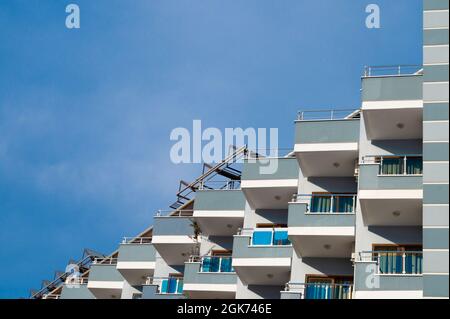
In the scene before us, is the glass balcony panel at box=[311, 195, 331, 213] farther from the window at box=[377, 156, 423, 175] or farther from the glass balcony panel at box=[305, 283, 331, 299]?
the glass balcony panel at box=[305, 283, 331, 299]

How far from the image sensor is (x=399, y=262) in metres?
34.0

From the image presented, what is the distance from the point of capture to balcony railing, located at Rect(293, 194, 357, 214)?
37.1 metres

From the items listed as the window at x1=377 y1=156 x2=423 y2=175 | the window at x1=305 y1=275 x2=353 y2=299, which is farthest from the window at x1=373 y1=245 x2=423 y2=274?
the window at x1=377 y1=156 x2=423 y2=175

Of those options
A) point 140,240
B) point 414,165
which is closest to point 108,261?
point 140,240

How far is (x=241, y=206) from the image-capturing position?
42312 millimetres

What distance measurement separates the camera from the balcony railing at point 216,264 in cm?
4097

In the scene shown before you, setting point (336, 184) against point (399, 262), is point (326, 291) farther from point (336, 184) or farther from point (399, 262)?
point (336, 184)

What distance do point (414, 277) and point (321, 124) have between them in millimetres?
9316

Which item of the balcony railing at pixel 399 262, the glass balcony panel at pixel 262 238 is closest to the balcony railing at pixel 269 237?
the glass balcony panel at pixel 262 238

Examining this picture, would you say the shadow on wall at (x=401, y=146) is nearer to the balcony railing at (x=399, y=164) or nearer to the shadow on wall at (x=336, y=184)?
the balcony railing at (x=399, y=164)

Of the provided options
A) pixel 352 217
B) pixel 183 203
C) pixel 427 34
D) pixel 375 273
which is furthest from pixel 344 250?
pixel 183 203

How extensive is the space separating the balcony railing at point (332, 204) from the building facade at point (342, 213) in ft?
0.18

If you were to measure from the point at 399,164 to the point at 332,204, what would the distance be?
11.5 ft

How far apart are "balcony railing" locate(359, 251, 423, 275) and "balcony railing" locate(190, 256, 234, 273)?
8.94 meters
